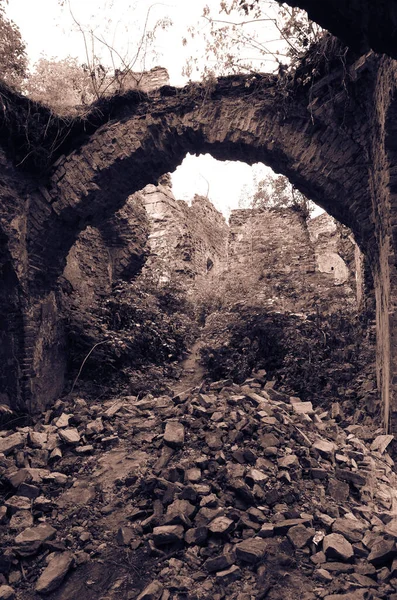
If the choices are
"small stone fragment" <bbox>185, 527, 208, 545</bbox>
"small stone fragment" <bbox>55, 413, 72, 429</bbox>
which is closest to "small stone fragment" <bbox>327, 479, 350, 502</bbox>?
"small stone fragment" <bbox>185, 527, 208, 545</bbox>

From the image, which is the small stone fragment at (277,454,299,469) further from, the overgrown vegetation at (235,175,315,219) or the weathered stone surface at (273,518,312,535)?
the overgrown vegetation at (235,175,315,219)

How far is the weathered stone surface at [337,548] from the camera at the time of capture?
2707mm

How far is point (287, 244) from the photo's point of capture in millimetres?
11016

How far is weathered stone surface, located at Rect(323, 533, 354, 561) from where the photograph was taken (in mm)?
2707

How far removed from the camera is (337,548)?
2725mm

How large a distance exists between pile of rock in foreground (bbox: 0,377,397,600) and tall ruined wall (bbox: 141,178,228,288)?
513 centimetres

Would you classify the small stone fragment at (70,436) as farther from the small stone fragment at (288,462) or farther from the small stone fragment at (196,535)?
the small stone fragment at (288,462)

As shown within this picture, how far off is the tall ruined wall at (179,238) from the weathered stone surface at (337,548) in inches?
265

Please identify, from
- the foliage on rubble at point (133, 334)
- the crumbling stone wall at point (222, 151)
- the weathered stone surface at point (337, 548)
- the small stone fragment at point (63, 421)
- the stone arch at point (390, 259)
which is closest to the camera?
the weathered stone surface at point (337, 548)

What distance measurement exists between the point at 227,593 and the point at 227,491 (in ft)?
2.74

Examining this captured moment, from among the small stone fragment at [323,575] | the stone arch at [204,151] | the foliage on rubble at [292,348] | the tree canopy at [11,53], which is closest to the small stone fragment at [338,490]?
the small stone fragment at [323,575]

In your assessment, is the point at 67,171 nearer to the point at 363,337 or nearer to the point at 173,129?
the point at 173,129

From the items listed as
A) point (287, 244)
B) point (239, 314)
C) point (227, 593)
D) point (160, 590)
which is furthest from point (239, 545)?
point (287, 244)

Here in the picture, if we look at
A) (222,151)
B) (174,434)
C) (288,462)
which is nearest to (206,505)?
(288,462)
